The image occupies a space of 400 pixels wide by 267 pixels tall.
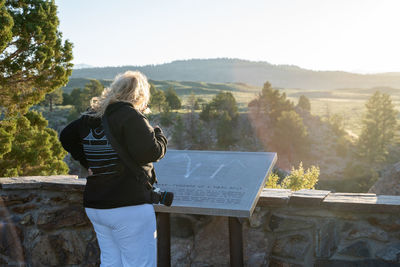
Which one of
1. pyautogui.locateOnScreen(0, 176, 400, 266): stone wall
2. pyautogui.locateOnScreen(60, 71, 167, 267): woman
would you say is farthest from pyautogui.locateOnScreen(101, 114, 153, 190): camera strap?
pyautogui.locateOnScreen(0, 176, 400, 266): stone wall

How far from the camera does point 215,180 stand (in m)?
3.40

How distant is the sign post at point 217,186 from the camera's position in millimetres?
3094

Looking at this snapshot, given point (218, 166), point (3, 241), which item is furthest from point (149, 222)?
point (3, 241)

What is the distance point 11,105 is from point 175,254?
10.9 meters

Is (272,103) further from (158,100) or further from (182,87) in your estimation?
(182,87)

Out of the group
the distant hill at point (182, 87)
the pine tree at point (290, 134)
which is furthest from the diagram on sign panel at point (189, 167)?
the distant hill at point (182, 87)

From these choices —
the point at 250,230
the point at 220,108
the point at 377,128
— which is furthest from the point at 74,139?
the point at 220,108

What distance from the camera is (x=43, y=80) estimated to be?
13.1m

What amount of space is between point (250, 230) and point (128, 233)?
1440 mm

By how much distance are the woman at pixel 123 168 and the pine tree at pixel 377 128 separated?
38703 mm

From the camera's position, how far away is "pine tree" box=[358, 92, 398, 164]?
37.9m

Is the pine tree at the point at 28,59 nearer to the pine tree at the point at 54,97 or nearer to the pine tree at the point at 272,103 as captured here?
the pine tree at the point at 272,103

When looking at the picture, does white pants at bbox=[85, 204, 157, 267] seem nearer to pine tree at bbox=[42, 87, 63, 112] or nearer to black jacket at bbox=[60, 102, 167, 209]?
black jacket at bbox=[60, 102, 167, 209]

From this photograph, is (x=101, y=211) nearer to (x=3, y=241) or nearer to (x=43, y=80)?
(x=3, y=241)
